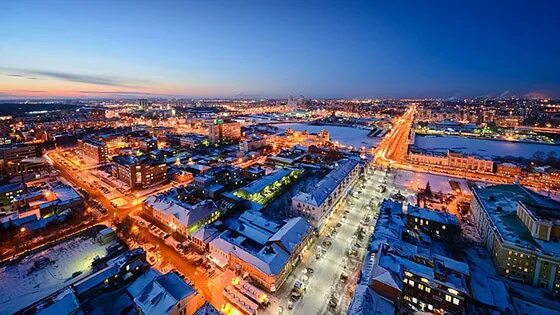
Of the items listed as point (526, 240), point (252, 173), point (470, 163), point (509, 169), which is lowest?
point (252, 173)

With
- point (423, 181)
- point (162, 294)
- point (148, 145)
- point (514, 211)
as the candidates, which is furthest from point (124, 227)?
point (423, 181)

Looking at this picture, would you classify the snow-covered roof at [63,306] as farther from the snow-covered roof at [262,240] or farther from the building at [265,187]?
the building at [265,187]

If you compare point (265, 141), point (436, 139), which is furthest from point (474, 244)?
point (436, 139)

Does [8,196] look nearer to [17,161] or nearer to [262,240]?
[17,161]

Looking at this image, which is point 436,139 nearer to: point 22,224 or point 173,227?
point 173,227

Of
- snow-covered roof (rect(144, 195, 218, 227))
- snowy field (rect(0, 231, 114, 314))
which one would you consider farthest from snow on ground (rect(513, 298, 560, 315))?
snowy field (rect(0, 231, 114, 314))

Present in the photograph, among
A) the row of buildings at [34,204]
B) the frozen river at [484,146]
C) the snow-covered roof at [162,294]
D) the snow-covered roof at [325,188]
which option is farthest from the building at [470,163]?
the row of buildings at [34,204]

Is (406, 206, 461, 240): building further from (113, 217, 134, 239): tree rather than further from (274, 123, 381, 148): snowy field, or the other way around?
(274, 123, 381, 148): snowy field
